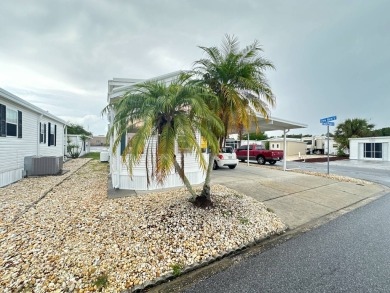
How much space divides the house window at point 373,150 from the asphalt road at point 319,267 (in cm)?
2398

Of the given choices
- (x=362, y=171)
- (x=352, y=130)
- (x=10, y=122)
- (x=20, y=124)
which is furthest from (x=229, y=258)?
(x=352, y=130)

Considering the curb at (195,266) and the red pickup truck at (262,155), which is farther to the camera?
the red pickup truck at (262,155)

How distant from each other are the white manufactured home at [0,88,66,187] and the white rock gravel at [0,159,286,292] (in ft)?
8.34

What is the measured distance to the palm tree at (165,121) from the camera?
11.1 feet

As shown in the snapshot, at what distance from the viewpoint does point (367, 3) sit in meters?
9.42

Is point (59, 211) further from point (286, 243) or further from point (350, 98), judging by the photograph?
point (350, 98)

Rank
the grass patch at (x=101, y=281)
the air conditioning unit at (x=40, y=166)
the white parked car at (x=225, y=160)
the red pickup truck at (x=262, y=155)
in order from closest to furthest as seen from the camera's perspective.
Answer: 1. the grass patch at (x=101, y=281)
2. the air conditioning unit at (x=40, y=166)
3. the white parked car at (x=225, y=160)
4. the red pickup truck at (x=262, y=155)

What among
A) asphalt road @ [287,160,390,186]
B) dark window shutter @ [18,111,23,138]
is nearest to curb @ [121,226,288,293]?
dark window shutter @ [18,111,23,138]

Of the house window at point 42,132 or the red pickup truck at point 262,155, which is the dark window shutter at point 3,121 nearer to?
the house window at point 42,132

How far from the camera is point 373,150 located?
21.5m

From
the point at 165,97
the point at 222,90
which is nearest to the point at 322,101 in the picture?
the point at 222,90

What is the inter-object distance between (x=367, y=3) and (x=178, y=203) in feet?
44.1

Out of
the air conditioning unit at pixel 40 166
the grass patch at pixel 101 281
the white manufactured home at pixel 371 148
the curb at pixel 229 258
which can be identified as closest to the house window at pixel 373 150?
the white manufactured home at pixel 371 148

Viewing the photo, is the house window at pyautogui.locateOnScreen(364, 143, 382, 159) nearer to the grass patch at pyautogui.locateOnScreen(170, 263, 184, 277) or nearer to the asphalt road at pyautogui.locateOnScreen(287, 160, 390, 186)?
the asphalt road at pyautogui.locateOnScreen(287, 160, 390, 186)
